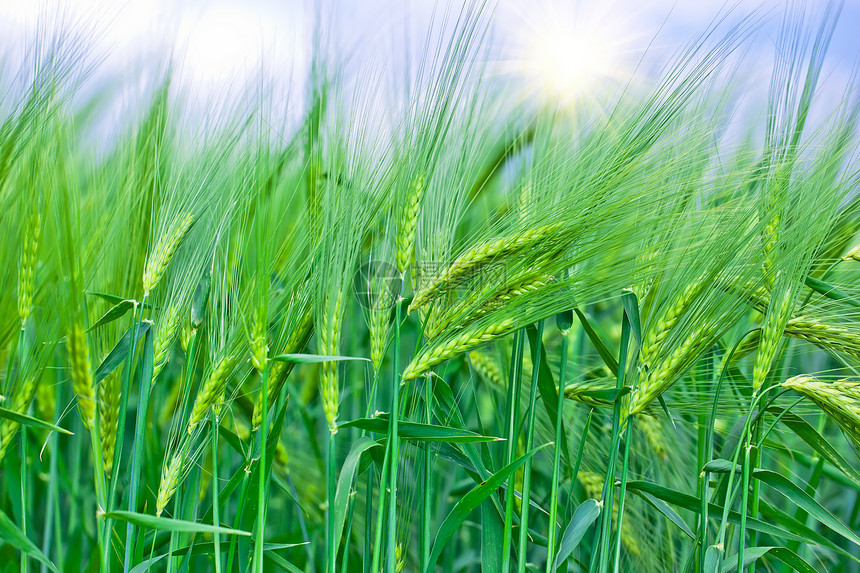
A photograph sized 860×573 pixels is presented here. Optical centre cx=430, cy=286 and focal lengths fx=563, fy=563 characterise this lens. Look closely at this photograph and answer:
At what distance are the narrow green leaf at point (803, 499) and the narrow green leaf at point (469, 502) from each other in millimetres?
308

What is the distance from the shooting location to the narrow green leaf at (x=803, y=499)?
0.67m

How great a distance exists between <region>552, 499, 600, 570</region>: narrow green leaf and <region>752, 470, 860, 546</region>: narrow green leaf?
20cm

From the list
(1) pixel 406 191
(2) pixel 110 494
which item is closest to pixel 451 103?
(1) pixel 406 191

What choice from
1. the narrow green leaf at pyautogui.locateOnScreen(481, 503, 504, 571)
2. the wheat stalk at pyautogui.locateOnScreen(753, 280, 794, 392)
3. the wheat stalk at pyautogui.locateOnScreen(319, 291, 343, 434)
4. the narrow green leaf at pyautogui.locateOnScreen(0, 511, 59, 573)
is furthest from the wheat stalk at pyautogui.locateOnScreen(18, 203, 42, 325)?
the wheat stalk at pyautogui.locateOnScreen(753, 280, 794, 392)

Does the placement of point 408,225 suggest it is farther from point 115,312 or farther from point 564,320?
point 115,312

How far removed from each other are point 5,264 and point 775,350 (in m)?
1.00

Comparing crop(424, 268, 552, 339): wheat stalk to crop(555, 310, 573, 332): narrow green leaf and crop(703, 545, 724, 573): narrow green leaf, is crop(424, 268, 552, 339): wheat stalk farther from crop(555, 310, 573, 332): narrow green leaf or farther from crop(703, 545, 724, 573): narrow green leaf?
crop(703, 545, 724, 573): narrow green leaf

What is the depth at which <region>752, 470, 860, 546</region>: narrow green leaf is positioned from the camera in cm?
67

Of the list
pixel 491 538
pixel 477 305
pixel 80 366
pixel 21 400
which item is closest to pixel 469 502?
pixel 491 538

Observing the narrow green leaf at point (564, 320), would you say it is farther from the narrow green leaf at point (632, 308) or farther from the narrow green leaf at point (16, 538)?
the narrow green leaf at point (16, 538)

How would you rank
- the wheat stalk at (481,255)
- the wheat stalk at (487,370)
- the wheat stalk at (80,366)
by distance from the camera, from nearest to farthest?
the wheat stalk at (80,366)
the wheat stalk at (481,255)
the wheat stalk at (487,370)

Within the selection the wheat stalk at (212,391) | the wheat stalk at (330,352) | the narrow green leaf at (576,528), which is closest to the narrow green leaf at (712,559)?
the narrow green leaf at (576,528)

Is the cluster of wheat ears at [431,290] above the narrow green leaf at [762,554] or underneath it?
above

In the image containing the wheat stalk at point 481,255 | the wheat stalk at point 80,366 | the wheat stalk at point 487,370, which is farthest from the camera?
the wheat stalk at point 487,370
